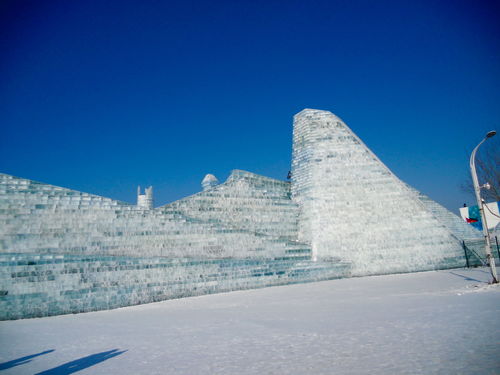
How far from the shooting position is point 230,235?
12977 millimetres

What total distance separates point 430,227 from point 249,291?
29.1 ft

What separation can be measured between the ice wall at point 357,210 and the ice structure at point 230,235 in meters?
0.05

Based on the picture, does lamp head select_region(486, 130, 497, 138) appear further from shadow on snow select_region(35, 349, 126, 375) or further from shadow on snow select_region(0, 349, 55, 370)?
shadow on snow select_region(0, 349, 55, 370)

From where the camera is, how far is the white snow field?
3635 mm

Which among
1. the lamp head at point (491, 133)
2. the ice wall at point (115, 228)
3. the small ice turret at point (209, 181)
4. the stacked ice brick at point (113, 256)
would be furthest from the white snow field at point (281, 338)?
the small ice turret at point (209, 181)

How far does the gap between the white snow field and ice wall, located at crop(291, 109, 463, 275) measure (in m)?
5.87

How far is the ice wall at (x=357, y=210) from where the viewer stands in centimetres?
1453

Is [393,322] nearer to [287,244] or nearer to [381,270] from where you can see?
[287,244]

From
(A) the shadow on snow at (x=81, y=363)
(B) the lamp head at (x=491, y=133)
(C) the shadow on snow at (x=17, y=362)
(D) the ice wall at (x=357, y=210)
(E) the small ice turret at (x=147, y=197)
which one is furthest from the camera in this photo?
(E) the small ice turret at (x=147, y=197)

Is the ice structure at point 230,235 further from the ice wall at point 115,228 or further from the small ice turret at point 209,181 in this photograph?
the small ice turret at point 209,181

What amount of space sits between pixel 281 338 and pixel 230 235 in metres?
8.12

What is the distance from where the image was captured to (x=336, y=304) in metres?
7.76

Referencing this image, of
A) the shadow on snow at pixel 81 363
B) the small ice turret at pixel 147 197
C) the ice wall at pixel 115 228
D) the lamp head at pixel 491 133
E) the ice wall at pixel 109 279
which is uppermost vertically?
the small ice turret at pixel 147 197

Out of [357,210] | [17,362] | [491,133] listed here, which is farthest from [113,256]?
[491,133]
